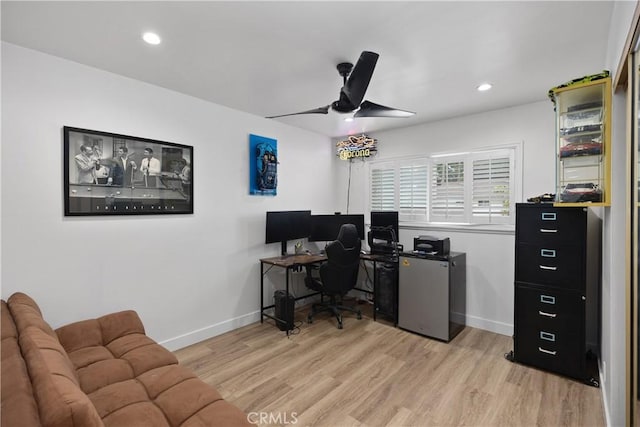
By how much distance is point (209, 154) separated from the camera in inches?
135

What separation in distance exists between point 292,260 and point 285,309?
1.91ft

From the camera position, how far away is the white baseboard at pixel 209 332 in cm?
313

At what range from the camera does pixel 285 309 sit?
3.60 m

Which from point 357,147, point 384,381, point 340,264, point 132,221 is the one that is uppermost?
point 357,147

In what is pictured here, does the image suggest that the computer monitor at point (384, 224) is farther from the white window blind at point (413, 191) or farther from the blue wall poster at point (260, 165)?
the blue wall poster at point (260, 165)

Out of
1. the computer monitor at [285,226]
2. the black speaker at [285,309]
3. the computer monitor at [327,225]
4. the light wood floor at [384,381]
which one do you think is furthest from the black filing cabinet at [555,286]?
the computer monitor at [285,226]

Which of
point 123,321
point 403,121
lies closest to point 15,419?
point 123,321

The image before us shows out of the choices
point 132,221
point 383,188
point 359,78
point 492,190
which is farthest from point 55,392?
point 383,188

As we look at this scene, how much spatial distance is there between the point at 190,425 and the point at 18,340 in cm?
93

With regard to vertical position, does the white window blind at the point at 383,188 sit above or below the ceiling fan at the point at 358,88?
below

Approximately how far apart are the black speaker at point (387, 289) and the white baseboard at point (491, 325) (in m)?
0.94

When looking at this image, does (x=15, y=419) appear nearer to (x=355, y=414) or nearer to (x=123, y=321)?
(x=123, y=321)

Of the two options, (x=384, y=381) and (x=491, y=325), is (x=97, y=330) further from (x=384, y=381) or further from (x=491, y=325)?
(x=491, y=325)

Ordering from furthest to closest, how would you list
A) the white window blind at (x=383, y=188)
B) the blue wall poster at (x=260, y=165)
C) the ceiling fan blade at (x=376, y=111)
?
1. the white window blind at (x=383, y=188)
2. the blue wall poster at (x=260, y=165)
3. the ceiling fan blade at (x=376, y=111)
